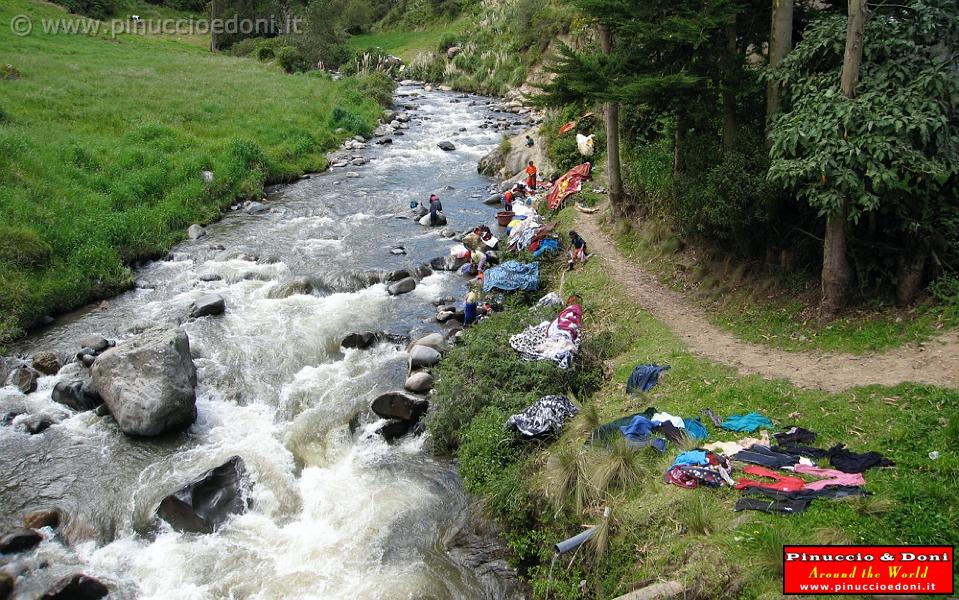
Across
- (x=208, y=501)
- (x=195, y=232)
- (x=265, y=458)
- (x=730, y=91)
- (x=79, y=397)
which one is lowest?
(x=208, y=501)

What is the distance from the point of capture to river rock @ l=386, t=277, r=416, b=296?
20.7m

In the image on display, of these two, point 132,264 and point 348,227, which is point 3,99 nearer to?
point 132,264

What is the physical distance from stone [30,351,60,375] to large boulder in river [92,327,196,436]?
6.87 ft

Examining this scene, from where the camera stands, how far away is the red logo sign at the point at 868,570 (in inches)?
275

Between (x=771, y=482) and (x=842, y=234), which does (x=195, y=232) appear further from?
(x=771, y=482)

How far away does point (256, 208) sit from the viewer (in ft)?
91.9

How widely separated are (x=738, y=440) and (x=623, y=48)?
1003cm

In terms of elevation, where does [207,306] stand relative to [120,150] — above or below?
below

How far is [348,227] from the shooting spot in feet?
87.0

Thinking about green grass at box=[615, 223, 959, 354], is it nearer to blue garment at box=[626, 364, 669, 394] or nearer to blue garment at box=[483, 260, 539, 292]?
blue garment at box=[626, 364, 669, 394]

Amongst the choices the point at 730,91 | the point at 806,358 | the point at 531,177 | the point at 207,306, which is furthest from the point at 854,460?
the point at 531,177

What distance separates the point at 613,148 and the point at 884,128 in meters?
9.45

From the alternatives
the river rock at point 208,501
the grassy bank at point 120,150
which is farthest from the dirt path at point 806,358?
the grassy bank at point 120,150

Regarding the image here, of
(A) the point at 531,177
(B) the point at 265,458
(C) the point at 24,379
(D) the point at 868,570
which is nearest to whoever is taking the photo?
(D) the point at 868,570
